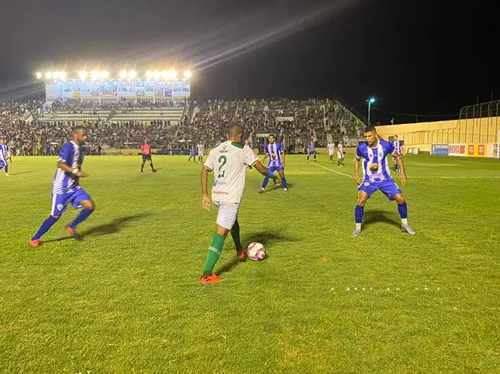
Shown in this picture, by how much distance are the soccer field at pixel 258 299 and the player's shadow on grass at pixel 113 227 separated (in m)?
0.03

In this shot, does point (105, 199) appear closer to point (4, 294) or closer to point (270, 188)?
point (270, 188)

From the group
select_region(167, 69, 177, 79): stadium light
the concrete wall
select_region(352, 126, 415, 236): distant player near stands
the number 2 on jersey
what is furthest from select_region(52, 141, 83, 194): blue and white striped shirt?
select_region(167, 69, 177, 79): stadium light

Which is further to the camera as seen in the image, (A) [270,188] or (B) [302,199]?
(A) [270,188]

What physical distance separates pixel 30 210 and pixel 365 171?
852 cm

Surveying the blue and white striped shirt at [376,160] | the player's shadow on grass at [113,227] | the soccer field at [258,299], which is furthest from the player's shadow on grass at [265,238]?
the player's shadow on grass at [113,227]

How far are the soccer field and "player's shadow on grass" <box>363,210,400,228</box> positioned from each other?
0.12 metres

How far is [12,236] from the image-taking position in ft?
26.2

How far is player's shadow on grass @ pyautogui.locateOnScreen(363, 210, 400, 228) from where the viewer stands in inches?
362

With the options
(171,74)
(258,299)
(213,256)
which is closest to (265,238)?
(213,256)

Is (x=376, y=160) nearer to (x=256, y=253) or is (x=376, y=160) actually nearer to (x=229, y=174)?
(x=256, y=253)

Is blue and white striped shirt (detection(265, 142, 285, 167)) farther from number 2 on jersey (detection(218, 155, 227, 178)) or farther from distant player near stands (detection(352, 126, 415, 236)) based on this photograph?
number 2 on jersey (detection(218, 155, 227, 178))

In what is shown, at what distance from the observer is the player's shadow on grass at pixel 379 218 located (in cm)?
920

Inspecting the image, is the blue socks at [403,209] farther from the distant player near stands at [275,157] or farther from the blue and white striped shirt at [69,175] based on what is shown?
the distant player near stands at [275,157]

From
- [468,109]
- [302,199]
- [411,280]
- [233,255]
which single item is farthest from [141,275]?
[468,109]
